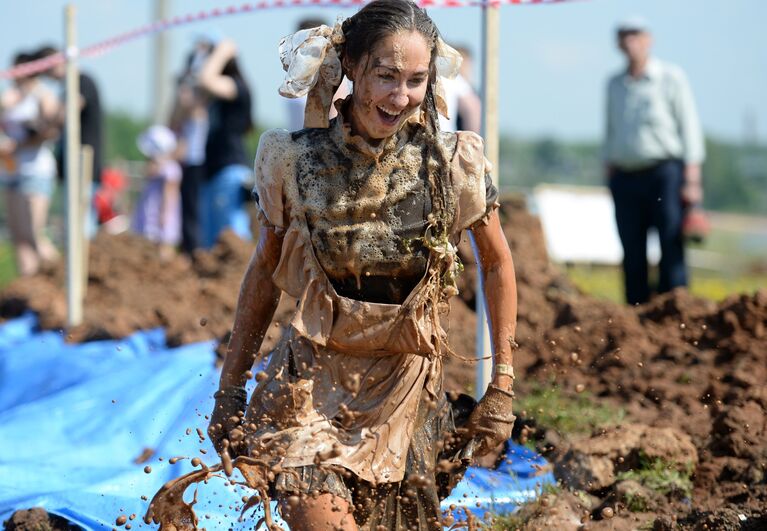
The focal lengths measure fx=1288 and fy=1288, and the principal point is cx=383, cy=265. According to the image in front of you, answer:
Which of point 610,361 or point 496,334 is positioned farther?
point 610,361

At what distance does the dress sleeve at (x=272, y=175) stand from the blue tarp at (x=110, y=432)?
0.80 meters

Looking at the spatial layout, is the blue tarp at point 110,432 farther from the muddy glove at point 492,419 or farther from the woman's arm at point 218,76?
the woman's arm at point 218,76

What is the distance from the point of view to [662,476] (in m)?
5.04

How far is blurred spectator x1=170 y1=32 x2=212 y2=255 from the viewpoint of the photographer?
37.3 feet

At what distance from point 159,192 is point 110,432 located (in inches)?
322

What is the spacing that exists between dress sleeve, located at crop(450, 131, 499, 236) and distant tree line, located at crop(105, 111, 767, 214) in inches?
965

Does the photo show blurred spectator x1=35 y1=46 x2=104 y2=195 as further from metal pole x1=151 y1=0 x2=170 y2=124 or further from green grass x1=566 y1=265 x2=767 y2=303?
metal pole x1=151 y1=0 x2=170 y2=124

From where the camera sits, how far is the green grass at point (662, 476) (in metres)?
4.98

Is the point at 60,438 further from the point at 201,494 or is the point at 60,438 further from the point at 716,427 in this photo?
the point at 716,427

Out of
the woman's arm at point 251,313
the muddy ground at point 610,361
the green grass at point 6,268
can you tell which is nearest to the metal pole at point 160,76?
the green grass at point 6,268

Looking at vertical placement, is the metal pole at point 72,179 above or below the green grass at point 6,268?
above

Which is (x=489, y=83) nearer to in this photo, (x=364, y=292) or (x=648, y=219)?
(x=364, y=292)

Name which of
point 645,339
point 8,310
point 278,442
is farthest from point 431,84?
point 8,310

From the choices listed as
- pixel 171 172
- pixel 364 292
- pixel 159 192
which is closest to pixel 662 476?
pixel 364 292
